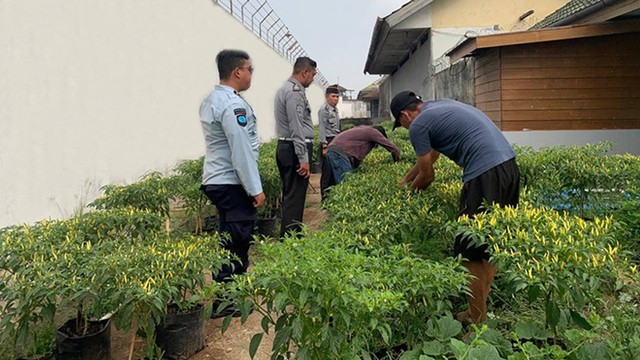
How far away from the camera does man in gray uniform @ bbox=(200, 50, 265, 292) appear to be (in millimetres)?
3387

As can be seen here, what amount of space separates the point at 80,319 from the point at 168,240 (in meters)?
0.79

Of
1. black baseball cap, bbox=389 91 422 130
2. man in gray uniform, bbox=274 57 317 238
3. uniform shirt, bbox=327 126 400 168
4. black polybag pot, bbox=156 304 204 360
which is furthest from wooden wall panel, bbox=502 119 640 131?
black polybag pot, bbox=156 304 204 360

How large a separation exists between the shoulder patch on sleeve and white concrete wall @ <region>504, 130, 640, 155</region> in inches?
234

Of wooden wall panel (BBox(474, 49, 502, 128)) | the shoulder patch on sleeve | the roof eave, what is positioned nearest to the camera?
the shoulder patch on sleeve

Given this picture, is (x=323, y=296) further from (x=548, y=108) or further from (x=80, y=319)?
(x=548, y=108)

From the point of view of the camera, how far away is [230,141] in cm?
338

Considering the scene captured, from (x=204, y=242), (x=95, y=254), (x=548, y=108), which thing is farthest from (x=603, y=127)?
(x=95, y=254)

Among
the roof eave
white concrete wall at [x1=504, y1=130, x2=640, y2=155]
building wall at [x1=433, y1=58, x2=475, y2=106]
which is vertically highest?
the roof eave

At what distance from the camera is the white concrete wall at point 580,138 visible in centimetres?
796

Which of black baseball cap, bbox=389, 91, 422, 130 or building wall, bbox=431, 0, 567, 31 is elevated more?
building wall, bbox=431, 0, 567, 31

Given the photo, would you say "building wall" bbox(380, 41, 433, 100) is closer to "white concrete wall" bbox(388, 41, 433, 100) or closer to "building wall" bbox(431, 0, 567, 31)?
"white concrete wall" bbox(388, 41, 433, 100)

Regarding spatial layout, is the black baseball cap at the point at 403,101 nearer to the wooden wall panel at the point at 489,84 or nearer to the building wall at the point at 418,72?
the wooden wall panel at the point at 489,84

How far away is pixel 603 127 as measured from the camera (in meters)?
7.99

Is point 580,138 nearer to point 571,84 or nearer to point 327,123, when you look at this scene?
point 571,84
